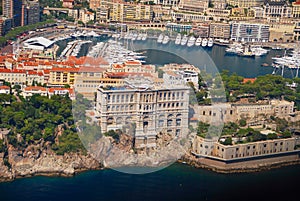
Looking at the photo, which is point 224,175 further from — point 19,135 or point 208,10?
point 208,10

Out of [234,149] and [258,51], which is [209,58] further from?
[234,149]

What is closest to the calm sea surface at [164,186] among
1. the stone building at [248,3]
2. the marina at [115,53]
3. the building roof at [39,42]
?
the marina at [115,53]

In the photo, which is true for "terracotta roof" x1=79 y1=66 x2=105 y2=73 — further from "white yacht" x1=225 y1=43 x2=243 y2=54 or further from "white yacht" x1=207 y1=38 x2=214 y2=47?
"white yacht" x1=207 y1=38 x2=214 y2=47

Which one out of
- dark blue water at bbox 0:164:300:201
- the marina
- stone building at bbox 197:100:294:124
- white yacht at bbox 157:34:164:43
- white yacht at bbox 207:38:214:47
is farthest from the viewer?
white yacht at bbox 207:38:214:47

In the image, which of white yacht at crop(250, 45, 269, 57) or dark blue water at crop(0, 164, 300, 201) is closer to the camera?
dark blue water at crop(0, 164, 300, 201)

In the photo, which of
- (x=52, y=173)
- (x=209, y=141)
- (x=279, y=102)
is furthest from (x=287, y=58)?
(x=52, y=173)

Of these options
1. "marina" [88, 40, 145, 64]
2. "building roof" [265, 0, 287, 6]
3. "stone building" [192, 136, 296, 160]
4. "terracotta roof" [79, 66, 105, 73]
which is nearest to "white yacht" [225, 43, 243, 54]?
"marina" [88, 40, 145, 64]
